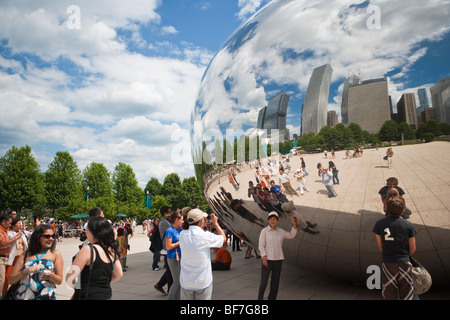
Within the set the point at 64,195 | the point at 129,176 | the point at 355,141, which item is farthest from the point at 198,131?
the point at 129,176

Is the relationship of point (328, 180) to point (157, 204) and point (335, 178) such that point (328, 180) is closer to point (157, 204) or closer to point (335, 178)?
point (335, 178)

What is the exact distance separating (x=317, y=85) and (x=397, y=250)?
2.20 m

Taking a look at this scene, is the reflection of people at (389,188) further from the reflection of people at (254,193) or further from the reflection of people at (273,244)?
the reflection of people at (254,193)

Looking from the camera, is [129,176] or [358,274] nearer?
[358,274]

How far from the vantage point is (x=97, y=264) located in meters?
3.02

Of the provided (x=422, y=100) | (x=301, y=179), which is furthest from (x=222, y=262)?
(x=422, y=100)

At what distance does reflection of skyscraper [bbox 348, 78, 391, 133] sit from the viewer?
379cm

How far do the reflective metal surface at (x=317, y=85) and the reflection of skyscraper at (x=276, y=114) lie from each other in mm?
14

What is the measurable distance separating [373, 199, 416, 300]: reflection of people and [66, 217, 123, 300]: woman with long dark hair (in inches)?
119

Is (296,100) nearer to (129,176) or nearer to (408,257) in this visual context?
(408,257)

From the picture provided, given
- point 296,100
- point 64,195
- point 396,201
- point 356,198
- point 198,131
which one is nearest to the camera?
point 396,201

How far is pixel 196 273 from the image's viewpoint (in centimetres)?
357

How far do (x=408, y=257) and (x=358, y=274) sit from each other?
1369 millimetres

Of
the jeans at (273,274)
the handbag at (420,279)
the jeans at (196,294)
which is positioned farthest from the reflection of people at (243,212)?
the handbag at (420,279)
